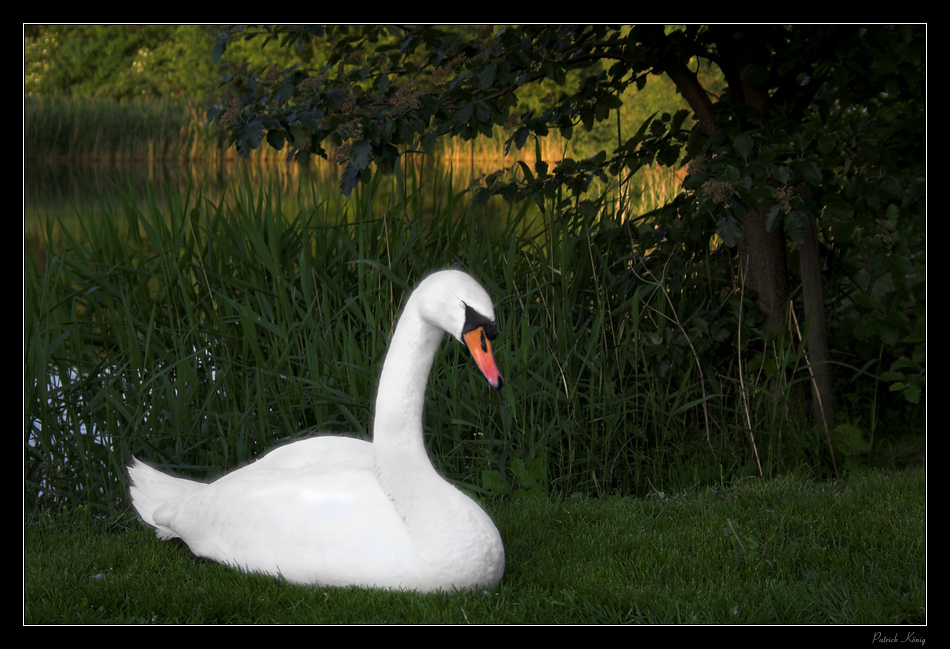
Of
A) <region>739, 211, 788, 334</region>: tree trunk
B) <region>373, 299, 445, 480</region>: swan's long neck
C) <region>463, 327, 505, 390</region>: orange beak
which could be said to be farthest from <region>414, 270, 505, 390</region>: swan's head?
<region>739, 211, 788, 334</region>: tree trunk

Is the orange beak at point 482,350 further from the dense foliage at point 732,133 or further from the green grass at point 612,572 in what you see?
the dense foliage at point 732,133

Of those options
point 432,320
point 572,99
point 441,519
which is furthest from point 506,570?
point 572,99

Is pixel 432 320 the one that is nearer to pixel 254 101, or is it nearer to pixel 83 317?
pixel 254 101

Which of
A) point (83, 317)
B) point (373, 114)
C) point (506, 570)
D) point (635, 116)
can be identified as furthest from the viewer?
point (635, 116)

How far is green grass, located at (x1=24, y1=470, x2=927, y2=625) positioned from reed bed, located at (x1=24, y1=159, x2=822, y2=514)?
0.53m

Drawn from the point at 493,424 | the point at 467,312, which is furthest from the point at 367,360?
the point at 467,312

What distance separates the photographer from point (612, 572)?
127 inches

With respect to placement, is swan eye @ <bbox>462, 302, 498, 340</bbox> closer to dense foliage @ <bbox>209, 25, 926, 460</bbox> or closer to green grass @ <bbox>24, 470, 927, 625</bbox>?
green grass @ <bbox>24, 470, 927, 625</bbox>

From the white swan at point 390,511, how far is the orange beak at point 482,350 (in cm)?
1

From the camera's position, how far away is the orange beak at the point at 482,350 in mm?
2629

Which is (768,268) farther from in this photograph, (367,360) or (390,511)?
(390,511)

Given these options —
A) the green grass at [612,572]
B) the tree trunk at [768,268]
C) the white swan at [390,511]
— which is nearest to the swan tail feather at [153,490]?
the green grass at [612,572]

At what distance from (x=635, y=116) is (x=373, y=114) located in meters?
13.9

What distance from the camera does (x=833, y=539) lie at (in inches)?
139
